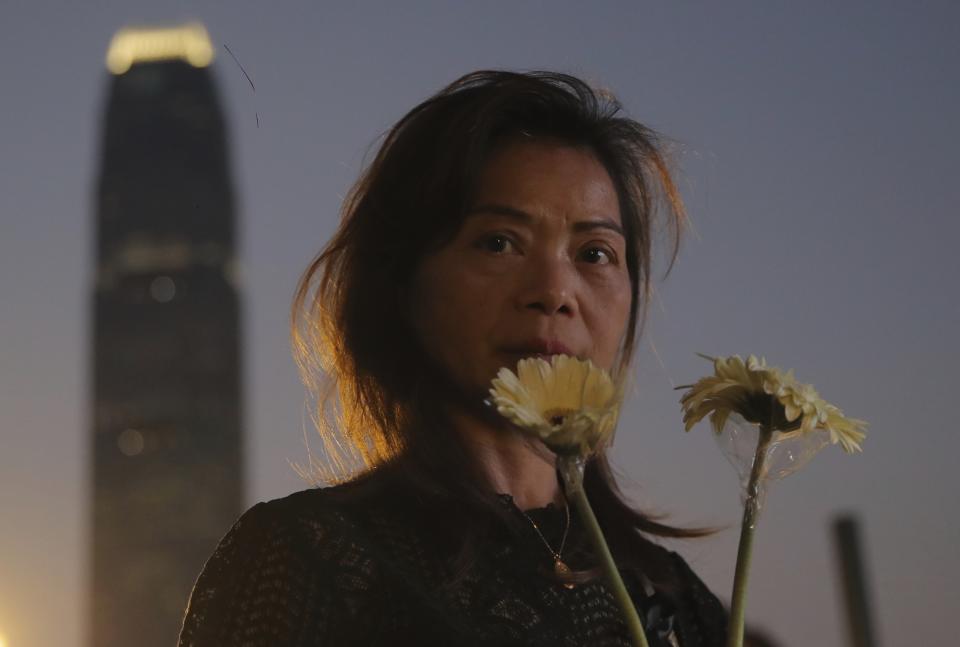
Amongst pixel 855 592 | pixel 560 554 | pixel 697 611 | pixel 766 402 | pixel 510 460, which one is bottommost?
pixel 855 592

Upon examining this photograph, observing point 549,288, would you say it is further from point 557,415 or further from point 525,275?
point 557,415

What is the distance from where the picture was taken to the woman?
5.72ft

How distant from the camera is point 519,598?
1841 millimetres

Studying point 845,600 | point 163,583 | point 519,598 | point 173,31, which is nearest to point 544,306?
point 519,598

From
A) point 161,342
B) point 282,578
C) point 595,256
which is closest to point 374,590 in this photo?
point 282,578

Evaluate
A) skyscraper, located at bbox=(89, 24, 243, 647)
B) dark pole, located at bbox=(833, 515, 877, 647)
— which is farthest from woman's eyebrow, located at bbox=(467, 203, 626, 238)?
skyscraper, located at bbox=(89, 24, 243, 647)

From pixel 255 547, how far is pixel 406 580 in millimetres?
170

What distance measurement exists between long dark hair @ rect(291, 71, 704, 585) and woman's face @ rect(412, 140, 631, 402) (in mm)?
38

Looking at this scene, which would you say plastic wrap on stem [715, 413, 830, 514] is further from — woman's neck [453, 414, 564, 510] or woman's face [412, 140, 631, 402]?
woman's neck [453, 414, 564, 510]

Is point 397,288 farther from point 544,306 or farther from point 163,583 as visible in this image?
point 163,583

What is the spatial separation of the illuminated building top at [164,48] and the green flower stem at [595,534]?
81.8 meters

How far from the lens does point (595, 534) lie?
52.3 inches

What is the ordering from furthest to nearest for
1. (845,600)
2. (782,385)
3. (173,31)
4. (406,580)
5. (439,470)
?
(173,31)
(845,600)
(439,470)
(406,580)
(782,385)

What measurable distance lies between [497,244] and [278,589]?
0.49 m
